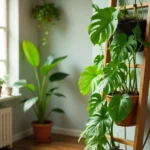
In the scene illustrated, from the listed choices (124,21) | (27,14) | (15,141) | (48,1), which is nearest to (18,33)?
(27,14)

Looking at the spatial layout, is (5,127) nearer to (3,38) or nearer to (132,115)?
(3,38)

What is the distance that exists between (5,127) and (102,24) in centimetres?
188

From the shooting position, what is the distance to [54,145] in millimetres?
3736

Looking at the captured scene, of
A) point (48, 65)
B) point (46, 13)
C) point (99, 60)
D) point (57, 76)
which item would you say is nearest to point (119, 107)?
point (99, 60)

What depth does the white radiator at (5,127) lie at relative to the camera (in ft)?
11.4

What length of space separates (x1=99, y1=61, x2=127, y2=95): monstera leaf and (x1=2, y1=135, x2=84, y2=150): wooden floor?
1548 millimetres

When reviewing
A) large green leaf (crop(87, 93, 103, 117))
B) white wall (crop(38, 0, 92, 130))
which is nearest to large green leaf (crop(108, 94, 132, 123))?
large green leaf (crop(87, 93, 103, 117))

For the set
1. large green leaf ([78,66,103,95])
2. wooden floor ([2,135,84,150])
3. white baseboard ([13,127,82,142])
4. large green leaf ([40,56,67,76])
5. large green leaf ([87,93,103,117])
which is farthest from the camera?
white baseboard ([13,127,82,142])

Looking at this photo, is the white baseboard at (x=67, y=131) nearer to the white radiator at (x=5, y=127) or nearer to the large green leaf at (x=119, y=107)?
the white radiator at (x=5, y=127)

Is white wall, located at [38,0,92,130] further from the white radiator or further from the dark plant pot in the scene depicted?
the dark plant pot

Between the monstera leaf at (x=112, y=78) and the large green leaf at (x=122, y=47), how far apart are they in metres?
0.06

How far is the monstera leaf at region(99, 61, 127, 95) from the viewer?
7.54ft

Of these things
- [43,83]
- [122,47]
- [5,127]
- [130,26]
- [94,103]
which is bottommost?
[5,127]

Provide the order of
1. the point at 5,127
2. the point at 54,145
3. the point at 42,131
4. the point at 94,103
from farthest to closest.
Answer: the point at 42,131 < the point at 54,145 < the point at 5,127 < the point at 94,103
